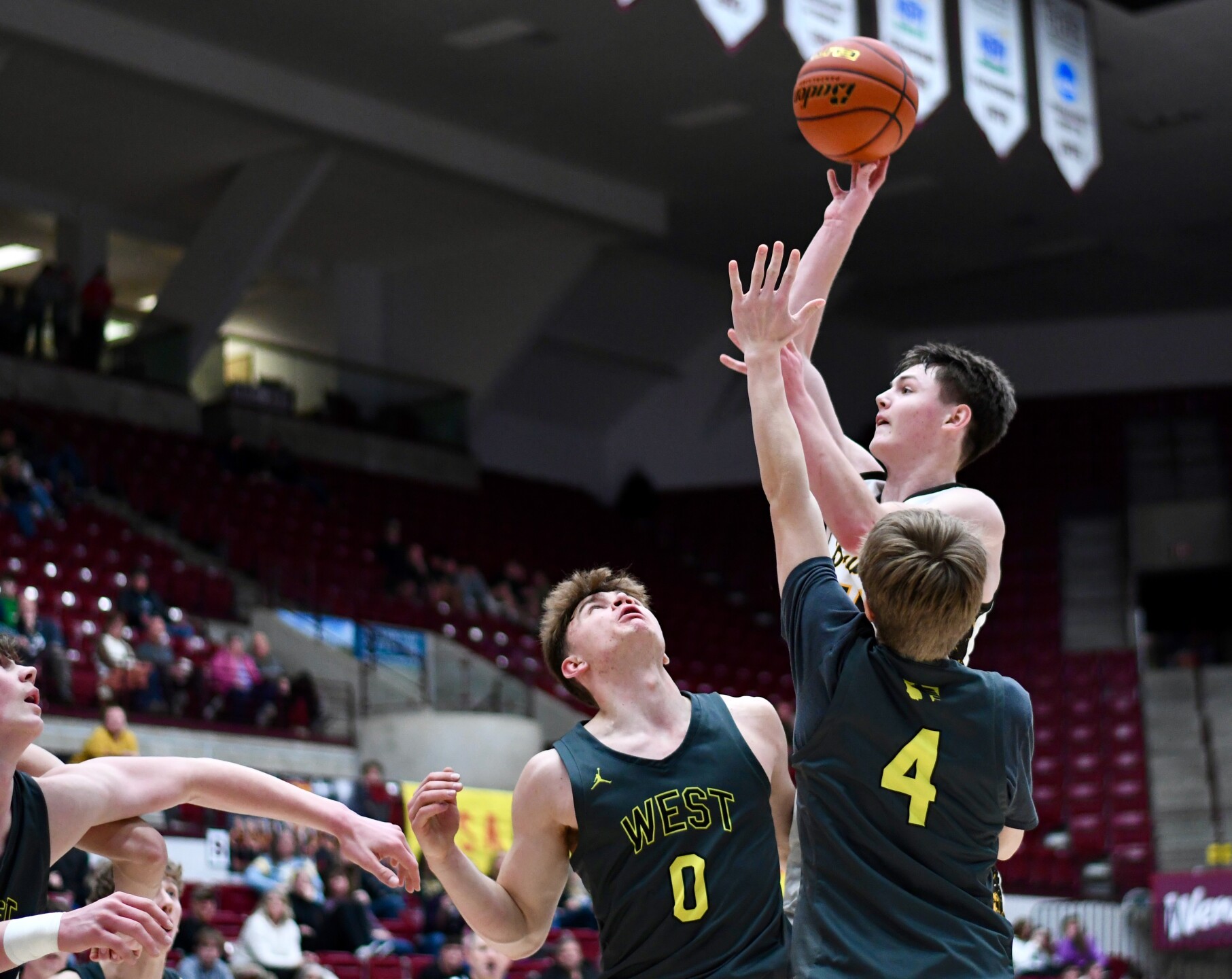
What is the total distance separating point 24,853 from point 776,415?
1.57m

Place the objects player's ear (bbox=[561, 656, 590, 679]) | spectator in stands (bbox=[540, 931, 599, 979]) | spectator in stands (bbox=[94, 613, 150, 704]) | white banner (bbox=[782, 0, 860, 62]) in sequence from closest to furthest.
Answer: player's ear (bbox=[561, 656, 590, 679]), spectator in stands (bbox=[540, 931, 599, 979]), white banner (bbox=[782, 0, 860, 62]), spectator in stands (bbox=[94, 613, 150, 704])

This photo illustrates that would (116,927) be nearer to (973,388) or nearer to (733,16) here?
(973,388)

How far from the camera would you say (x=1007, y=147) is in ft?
42.8

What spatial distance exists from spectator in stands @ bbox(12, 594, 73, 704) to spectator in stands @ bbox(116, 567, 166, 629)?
1.04 m

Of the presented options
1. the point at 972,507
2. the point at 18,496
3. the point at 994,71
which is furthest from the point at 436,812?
the point at 18,496

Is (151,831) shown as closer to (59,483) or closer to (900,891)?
(900,891)

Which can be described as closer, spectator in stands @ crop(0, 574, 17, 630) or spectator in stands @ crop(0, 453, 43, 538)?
spectator in stands @ crop(0, 574, 17, 630)

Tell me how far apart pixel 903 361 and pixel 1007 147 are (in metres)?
9.65

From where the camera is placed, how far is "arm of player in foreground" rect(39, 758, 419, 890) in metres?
3.15

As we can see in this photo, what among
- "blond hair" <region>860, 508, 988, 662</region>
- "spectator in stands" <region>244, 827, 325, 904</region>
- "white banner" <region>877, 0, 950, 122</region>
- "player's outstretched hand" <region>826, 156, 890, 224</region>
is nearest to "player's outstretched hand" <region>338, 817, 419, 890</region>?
"blond hair" <region>860, 508, 988, 662</region>

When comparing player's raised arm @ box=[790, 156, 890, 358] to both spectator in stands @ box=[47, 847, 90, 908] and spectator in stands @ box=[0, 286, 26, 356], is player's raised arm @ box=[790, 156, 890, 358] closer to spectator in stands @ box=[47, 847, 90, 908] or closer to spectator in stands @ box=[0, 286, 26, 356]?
spectator in stands @ box=[47, 847, 90, 908]

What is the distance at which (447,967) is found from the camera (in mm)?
9188

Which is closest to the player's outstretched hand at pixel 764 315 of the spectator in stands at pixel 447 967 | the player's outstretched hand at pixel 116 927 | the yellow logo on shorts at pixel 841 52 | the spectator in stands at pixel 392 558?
the player's outstretched hand at pixel 116 927

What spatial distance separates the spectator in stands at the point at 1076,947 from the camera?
42.7 feet
